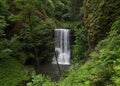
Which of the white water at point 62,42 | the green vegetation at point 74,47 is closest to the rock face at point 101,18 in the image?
the green vegetation at point 74,47

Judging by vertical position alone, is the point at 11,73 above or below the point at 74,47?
below

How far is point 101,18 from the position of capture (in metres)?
11.4

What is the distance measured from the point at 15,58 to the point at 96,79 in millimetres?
15231

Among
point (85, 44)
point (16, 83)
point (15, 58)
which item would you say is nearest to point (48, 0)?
point (15, 58)

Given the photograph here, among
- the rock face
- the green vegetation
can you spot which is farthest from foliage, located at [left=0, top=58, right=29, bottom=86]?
the rock face

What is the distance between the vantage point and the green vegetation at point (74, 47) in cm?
691

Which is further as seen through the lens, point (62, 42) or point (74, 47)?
point (62, 42)

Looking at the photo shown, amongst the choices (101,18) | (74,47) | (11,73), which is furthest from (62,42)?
(101,18)

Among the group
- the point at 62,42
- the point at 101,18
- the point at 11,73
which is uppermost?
the point at 101,18

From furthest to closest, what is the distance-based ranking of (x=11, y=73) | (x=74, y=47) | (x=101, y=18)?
(x=74, y=47) < (x=11, y=73) < (x=101, y=18)

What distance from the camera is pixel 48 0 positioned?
2791 centimetres

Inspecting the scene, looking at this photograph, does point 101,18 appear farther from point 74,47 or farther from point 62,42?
point 62,42

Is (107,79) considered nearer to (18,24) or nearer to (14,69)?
(14,69)

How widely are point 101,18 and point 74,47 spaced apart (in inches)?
326
